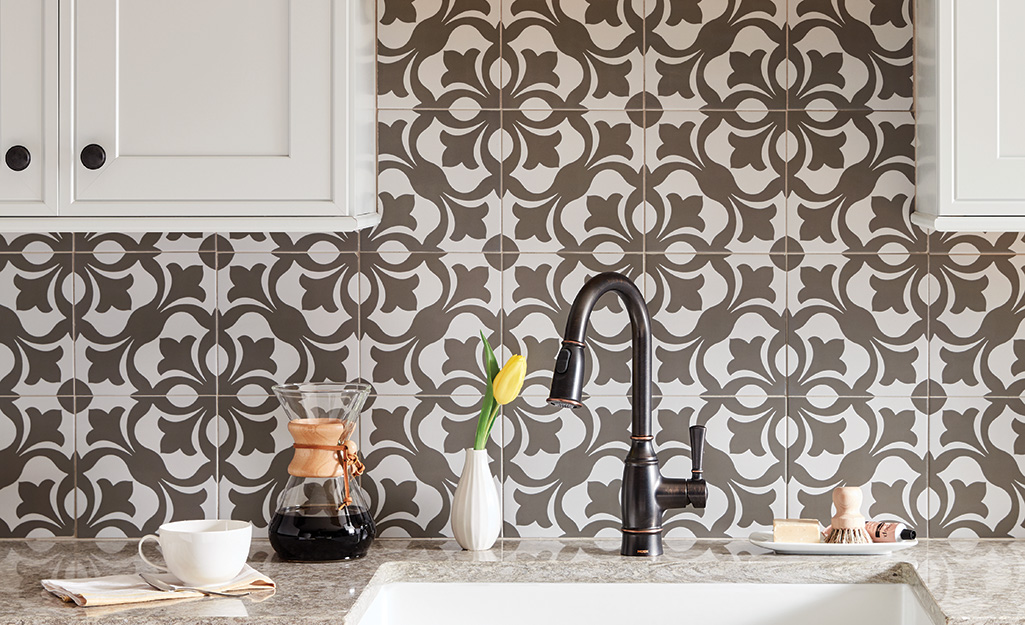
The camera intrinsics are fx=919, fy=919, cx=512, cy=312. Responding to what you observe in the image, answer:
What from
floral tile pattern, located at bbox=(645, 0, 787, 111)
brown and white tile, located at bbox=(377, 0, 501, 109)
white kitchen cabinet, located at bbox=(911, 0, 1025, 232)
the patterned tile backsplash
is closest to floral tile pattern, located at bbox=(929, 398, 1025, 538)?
the patterned tile backsplash

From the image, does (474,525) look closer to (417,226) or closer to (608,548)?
(608,548)

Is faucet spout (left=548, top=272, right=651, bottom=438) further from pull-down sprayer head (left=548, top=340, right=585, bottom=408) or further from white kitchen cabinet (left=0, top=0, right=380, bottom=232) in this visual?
white kitchen cabinet (left=0, top=0, right=380, bottom=232)

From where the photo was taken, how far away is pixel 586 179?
1.71 metres

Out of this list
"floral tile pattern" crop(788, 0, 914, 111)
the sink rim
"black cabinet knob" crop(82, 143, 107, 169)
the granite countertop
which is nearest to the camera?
the granite countertop

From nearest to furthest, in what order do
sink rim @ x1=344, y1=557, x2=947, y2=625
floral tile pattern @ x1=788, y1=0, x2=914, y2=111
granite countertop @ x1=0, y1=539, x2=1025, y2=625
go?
granite countertop @ x1=0, y1=539, x2=1025, y2=625 < sink rim @ x1=344, y1=557, x2=947, y2=625 < floral tile pattern @ x1=788, y1=0, x2=914, y2=111

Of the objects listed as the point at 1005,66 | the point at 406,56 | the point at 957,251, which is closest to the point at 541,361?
the point at 406,56

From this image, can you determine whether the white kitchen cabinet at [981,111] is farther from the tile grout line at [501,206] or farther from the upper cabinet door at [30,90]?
the upper cabinet door at [30,90]

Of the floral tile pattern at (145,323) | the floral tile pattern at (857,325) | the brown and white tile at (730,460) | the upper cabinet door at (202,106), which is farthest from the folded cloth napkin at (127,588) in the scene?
the floral tile pattern at (857,325)

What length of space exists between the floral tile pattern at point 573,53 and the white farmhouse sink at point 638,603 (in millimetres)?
864

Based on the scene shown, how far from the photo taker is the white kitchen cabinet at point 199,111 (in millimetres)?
1396

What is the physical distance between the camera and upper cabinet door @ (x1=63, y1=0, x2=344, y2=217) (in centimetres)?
140

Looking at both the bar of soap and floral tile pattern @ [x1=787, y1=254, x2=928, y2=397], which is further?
floral tile pattern @ [x1=787, y1=254, x2=928, y2=397]

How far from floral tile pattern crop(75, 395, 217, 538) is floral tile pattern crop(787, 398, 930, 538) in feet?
3.60

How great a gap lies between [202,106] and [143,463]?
719mm
